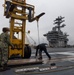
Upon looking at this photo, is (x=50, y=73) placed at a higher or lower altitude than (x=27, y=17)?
lower

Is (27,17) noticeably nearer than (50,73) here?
No

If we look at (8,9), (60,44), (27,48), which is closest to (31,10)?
(8,9)

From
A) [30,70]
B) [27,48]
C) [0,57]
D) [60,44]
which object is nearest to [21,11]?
[27,48]

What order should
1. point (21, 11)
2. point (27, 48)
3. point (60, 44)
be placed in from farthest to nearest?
point (60, 44) → point (27, 48) → point (21, 11)

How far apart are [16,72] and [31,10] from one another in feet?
21.0

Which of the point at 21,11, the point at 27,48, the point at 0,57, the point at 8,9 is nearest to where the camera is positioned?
the point at 0,57

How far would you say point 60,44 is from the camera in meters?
116

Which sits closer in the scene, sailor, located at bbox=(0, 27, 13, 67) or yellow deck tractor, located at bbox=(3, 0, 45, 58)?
sailor, located at bbox=(0, 27, 13, 67)

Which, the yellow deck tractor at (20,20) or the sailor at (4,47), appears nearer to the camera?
the sailor at (4,47)

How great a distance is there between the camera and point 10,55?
1328 cm

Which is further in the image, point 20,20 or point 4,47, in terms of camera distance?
point 20,20

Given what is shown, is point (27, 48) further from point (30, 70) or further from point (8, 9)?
point (30, 70)

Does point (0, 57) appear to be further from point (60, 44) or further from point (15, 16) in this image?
point (60, 44)

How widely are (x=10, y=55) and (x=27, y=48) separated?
1.95 meters
